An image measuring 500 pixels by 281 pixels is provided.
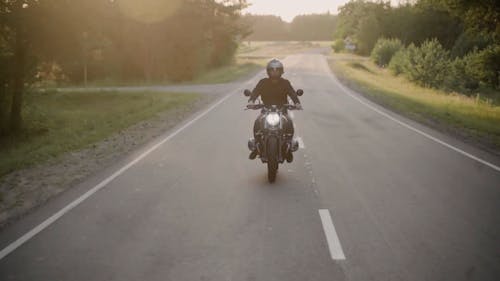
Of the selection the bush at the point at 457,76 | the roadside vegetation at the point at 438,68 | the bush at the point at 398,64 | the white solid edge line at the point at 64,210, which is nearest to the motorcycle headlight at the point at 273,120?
the white solid edge line at the point at 64,210

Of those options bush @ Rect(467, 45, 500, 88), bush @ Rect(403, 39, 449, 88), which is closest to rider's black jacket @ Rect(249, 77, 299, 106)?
bush @ Rect(467, 45, 500, 88)

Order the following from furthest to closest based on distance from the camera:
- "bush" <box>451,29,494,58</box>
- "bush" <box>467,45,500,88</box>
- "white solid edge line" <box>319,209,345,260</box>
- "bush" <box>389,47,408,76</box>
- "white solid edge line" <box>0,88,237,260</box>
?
"bush" <box>451,29,494,58</box>, "bush" <box>389,47,408,76</box>, "bush" <box>467,45,500,88</box>, "white solid edge line" <box>0,88,237,260</box>, "white solid edge line" <box>319,209,345,260</box>

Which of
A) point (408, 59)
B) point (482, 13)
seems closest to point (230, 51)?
point (408, 59)

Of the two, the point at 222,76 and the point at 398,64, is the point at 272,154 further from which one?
the point at 398,64

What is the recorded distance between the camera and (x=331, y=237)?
5.47m

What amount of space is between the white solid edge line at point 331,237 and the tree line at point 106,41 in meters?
14.4

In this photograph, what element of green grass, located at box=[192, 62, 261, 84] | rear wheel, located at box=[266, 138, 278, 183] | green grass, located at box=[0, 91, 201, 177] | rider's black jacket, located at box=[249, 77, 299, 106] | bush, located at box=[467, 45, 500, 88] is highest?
bush, located at box=[467, 45, 500, 88]

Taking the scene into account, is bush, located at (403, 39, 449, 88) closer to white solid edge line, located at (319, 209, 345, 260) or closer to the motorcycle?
the motorcycle

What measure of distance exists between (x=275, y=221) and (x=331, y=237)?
878 millimetres

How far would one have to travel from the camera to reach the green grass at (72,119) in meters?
11.4

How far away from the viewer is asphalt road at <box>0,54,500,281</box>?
15.4 ft

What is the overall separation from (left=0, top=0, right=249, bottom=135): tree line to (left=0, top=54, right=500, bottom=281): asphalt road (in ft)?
30.5

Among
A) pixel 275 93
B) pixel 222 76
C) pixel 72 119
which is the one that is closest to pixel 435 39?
pixel 222 76

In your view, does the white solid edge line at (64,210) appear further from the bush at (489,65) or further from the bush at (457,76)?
the bush at (457,76)
